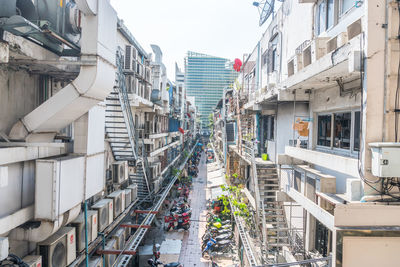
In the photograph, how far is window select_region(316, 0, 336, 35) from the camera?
7652mm

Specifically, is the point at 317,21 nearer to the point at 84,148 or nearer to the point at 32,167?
the point at 84,148

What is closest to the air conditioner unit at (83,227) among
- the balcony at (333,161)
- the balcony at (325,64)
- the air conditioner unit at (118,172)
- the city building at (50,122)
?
the city building at (50,122)

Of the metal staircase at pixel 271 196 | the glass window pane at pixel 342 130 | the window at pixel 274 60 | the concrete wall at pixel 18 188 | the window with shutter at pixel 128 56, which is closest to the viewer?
the concrete wall at pixel 18 188

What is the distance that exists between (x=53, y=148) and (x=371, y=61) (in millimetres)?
6773

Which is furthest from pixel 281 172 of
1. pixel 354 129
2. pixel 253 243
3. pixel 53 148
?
pixel 53 148

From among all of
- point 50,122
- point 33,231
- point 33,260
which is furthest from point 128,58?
point 33,260

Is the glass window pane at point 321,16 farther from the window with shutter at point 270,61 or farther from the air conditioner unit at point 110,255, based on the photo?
the air conditioner unit at point 110,255

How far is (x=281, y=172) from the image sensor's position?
1151cm

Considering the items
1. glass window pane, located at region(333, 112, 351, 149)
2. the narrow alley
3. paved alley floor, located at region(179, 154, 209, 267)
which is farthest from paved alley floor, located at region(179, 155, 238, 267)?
glass window pane, located at region(333, 112, 351, 149)

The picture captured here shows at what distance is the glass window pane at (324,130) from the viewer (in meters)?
8.25

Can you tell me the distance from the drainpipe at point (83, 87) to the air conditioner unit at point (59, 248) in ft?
7.87

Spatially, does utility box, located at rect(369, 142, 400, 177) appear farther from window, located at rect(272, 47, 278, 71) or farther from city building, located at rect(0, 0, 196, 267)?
window, located at rect(272, 47, 278, 71)

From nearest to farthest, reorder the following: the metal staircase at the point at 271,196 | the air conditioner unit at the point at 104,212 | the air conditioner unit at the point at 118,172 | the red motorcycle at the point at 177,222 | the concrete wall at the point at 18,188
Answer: the concrete wall at the point at 18,188 < the air conditioner unit at the point at 104,212 < the metal staircase at the point at 271,196 < the air conditioner unit at the point at 118,172 < the red motorcycle at the point at 177,222

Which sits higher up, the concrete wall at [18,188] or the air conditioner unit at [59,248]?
the concrete wall at [18,188]
